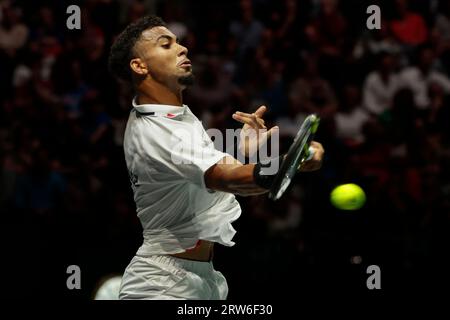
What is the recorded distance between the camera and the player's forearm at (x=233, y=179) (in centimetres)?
450

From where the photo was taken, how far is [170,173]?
15.6 ft

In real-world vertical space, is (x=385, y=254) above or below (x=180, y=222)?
below

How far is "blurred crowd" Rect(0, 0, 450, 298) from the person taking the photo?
7.92 meters

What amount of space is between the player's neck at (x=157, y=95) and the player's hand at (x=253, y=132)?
0.33 m

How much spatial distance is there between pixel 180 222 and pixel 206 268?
1.02 feet

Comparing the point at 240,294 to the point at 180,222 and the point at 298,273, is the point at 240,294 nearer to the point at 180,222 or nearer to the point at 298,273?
the point at 298,273

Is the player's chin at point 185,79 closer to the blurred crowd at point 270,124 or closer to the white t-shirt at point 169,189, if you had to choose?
the white t-shirt at point 169,189

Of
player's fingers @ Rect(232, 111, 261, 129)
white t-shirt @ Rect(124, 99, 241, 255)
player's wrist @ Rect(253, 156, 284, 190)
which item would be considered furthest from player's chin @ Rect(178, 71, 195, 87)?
player's wrist @ Rect(253, 156, 284, 190)

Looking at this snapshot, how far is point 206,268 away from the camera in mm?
5051

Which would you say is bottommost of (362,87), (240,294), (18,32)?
(240,294)
